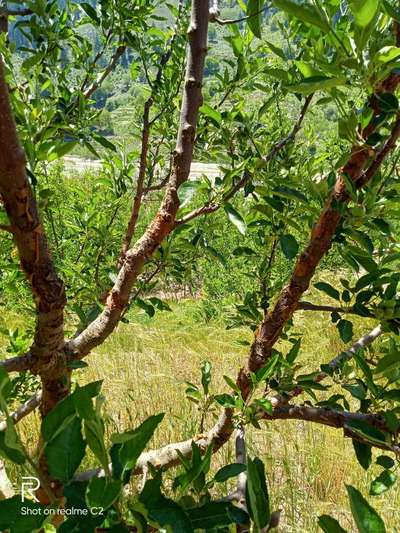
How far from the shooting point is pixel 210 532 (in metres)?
0.36

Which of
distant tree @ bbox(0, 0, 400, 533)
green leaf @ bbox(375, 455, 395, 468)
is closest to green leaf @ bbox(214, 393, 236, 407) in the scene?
distant tree @ bbox(0, 0, 400, 533)

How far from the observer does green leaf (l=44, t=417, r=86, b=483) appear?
1.07 ft

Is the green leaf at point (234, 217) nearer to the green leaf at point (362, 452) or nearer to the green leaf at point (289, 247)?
the green leaf at point (289, 247)

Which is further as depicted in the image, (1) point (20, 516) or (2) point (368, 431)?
(2) point (368, 431)

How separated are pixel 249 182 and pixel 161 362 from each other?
7.99 ft

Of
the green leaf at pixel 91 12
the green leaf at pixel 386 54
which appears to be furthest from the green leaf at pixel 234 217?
the green leaf at pixel 91 12

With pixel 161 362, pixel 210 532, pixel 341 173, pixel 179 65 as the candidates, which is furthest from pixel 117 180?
pixel 161 362

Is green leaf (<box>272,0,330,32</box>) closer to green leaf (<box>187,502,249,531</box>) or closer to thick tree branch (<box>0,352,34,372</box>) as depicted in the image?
green leaf (<box>187,502,249,531</box>)

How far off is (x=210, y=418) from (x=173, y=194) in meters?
1.75

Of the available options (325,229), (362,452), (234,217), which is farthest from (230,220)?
(362,452)

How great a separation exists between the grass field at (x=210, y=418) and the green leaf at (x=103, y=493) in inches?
13.3

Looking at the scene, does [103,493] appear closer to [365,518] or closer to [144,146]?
[365,518]

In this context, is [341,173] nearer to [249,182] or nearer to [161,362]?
[249,182]

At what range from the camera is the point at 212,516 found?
14.1 inches
